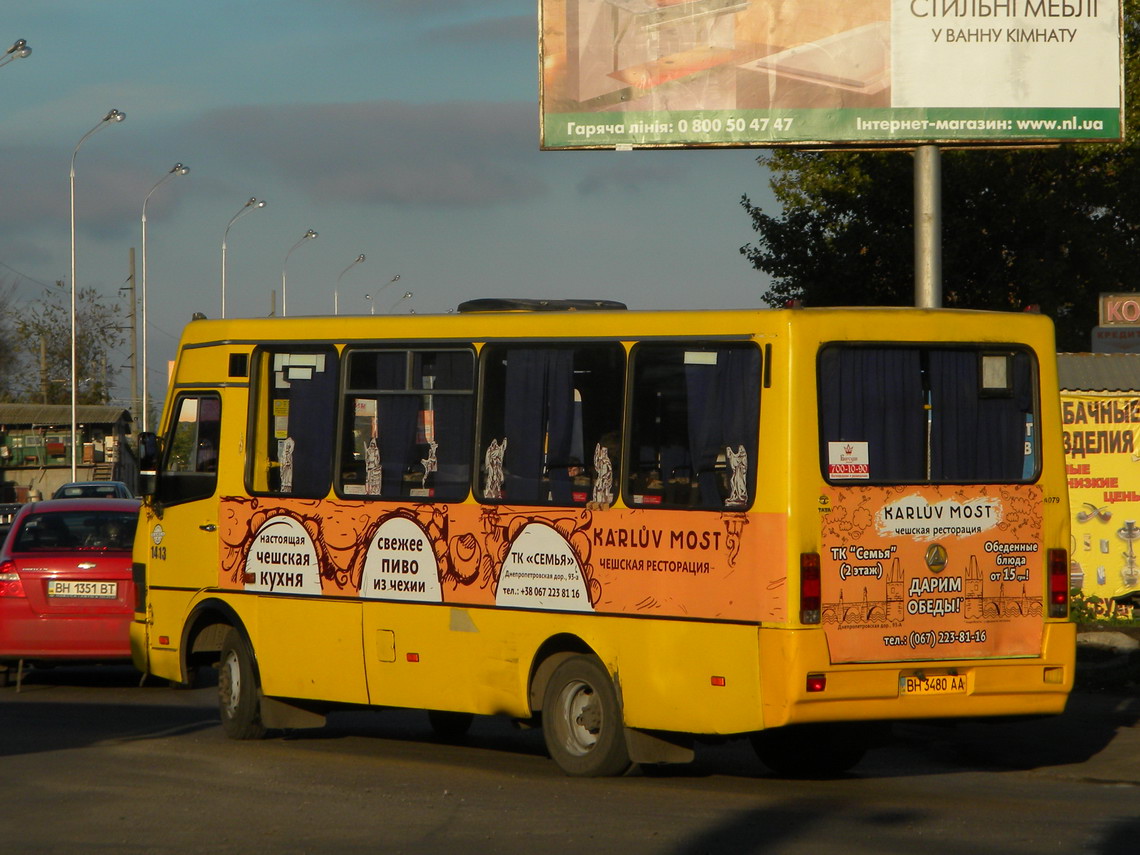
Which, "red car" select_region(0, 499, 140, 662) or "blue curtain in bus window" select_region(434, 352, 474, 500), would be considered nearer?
"blue curtain in bus window" select_region(434, 352, 474, 500)

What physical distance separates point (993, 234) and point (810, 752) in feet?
79.6

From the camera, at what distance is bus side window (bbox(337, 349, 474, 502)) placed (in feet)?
37.1

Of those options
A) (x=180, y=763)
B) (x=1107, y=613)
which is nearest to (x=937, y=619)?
(x=180, y=763)

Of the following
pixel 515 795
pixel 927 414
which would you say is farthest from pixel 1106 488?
pixel 515 795

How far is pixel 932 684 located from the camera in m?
9.84

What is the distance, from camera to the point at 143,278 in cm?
6384

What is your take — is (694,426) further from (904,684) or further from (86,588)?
(86,588)

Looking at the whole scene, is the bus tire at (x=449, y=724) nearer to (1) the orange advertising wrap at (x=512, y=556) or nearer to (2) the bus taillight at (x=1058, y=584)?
(1) the orange advertising wrap at (x=512, y=556)

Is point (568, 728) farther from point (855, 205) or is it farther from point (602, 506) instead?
point (855, 205)

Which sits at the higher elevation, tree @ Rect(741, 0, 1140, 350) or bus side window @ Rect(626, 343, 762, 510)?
tree @ Rect(741, 0, 1140, 350)

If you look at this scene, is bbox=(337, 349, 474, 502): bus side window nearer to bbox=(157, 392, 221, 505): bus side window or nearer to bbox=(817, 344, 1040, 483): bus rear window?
bbox=(157, 392, 221, 505): bus side window

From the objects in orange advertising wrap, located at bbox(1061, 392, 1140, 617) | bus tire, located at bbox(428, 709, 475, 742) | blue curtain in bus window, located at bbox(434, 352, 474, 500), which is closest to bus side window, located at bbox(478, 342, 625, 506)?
blue curtain in bus window, located at bbox(434, 352, 474, 500)

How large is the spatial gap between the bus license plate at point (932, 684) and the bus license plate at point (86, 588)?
7.88 m

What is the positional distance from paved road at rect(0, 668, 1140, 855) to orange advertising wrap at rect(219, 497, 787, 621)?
3.42 feet
